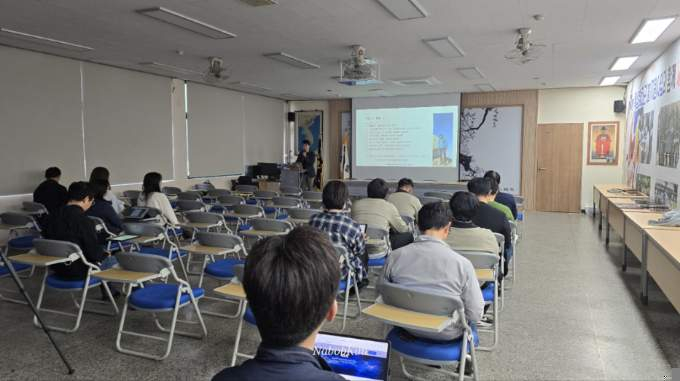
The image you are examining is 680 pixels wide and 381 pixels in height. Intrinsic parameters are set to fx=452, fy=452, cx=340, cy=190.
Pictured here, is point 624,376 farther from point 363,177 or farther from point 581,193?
point 363,177

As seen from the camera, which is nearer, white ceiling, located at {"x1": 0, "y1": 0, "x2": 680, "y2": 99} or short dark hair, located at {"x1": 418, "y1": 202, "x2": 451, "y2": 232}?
short dark hair, located at {"x1": 418, "y1": 202, "x2": 451, "y2": 232}

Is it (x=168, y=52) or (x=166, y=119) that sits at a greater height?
(x=168, y=52)

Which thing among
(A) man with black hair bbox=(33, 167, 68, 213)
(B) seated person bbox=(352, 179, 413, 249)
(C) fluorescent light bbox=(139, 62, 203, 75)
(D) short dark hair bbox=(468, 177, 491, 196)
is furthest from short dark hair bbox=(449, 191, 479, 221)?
(C) fluorescent light bbox=(139, 62, 203, 75)

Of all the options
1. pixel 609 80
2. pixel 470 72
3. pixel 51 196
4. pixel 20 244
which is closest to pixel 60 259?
pixel 20 244

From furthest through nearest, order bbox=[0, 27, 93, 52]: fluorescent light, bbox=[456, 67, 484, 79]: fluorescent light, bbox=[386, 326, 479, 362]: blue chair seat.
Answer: bbox=[456, 67, 484, 79]: fluorescent light, bbox=[0, 27, 93, 52]: fluorescent light, bbox=[386, 326, 479, 362]: blue chair seat

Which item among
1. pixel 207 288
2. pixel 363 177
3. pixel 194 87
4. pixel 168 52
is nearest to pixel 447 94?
pixel 363 177

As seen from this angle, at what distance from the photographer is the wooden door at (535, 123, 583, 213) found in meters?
11.3

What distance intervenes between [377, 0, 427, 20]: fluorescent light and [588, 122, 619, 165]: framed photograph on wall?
7.93 meters

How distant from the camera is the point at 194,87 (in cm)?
1046

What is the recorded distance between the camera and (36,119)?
7.24 metres

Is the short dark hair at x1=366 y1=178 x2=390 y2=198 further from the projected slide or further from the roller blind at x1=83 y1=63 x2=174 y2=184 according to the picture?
the projected slide

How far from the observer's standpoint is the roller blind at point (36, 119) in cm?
683

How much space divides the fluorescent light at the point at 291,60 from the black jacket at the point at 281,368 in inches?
267

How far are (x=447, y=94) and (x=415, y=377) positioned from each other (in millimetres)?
10247
